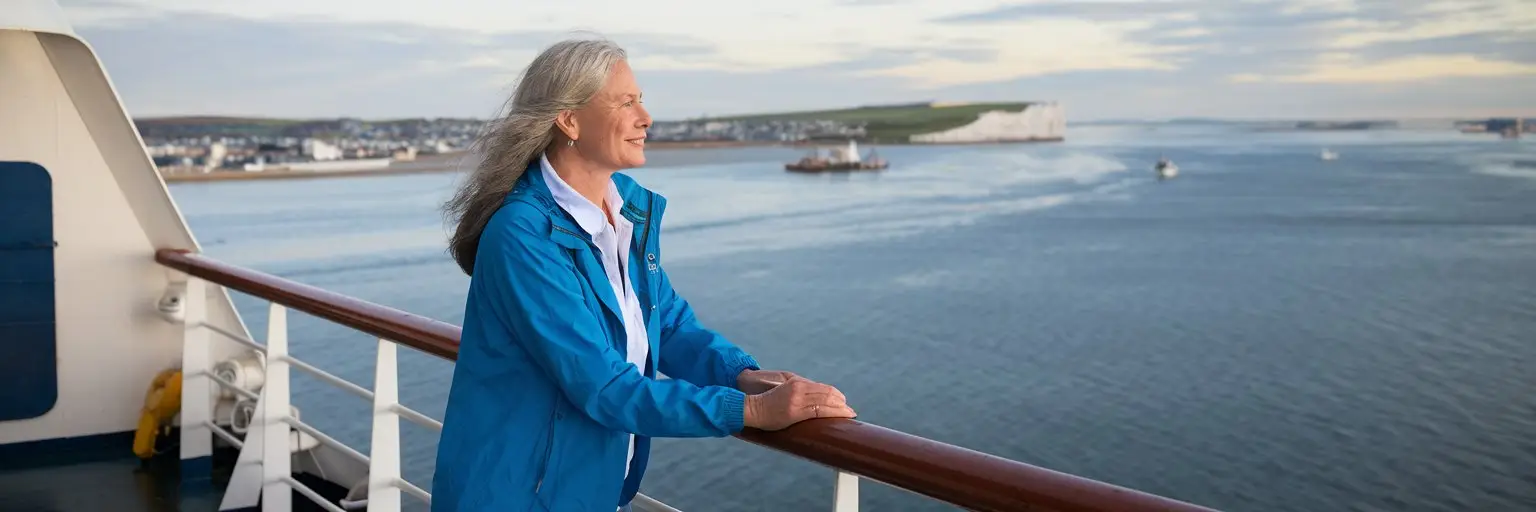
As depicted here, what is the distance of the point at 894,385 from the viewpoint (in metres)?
22.1

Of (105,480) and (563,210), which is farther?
(105,480)

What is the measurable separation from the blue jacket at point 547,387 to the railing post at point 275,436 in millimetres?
1479

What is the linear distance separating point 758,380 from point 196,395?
2.29 m

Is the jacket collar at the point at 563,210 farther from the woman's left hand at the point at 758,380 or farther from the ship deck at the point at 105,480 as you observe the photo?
the ship deck at the point at 105,480

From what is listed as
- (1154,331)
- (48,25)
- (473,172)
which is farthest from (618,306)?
(1154,331)

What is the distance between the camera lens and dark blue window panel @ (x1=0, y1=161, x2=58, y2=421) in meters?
3.02

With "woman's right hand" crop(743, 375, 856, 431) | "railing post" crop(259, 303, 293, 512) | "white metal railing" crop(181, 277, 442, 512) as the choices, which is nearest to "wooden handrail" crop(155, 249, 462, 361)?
"white metal railing" crop(181, 277, 442, 512)

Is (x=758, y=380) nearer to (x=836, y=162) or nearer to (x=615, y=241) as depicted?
(x=615, y=241)

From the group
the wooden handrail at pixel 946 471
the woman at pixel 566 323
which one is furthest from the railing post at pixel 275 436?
the wooden handrail at pixel 946 471

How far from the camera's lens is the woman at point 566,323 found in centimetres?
102

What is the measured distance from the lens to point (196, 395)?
298cm

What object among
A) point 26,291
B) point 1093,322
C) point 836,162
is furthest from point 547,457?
point 836,162

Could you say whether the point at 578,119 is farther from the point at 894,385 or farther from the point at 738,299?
the point at 738,299

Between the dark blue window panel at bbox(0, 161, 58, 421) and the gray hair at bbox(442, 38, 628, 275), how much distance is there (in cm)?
243
